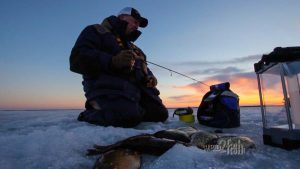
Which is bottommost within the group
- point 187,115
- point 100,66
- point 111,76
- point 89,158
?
point 89,158

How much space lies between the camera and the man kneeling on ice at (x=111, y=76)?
354cm

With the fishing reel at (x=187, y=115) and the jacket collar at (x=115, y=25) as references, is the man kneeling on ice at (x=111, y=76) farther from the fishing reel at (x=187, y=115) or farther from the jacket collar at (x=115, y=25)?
the fishing reel at (x=187, y=115)

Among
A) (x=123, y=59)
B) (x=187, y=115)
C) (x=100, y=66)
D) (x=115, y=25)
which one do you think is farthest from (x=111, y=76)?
(x=187, y=115)

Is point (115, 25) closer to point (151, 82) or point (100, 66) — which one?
point (100, 66)

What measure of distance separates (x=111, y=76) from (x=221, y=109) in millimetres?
1763

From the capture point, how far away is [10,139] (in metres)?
2.12

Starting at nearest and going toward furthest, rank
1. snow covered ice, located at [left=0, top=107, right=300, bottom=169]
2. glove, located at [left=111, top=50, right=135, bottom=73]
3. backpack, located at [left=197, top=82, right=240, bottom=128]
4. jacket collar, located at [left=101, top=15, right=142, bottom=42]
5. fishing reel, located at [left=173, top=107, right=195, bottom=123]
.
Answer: snow covered ice, located at [left=0, top=107, right=300, bottom=169] → glove, located at [left=111, top=50, right=135, bottom=73] → backpack, located at [left=197, top=82, right=240, bottom=128] → jacket collar, located at [left=101, top=15, right=142, bottom=42] → fishing reel, located at [left=173, top=107, right=195, bottom=123]

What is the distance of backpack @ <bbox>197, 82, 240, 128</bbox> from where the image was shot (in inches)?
150

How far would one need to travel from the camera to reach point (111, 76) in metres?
3.72

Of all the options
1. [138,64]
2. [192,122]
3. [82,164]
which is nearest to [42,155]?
[82,164]

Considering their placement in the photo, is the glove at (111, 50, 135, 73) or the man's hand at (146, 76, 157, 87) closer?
the glove at (111, 50, 135, 73)

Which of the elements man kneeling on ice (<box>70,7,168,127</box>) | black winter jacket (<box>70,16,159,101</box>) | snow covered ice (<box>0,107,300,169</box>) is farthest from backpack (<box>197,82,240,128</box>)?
snow covered ice (<box>0,107,300,169</box>)

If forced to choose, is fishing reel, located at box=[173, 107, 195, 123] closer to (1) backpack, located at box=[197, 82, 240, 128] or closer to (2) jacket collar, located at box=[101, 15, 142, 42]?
(1) backpack, located at box=[197, 82, 240, 128]

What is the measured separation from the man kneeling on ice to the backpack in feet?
2.91
